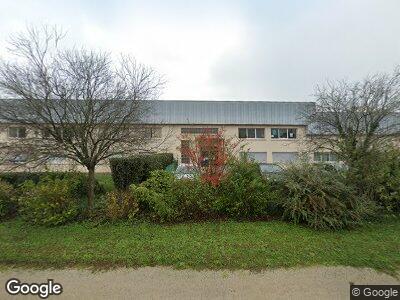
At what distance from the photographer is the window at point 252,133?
27.2 m

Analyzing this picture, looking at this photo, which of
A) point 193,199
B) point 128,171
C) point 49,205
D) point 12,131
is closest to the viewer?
point 49,205

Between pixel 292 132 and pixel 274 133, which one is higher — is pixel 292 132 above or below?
above

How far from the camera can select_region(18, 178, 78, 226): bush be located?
628 centimetres

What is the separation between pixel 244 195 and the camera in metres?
6.61

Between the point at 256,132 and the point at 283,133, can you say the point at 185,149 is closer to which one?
the point at 256,132

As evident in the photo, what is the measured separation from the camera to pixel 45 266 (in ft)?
14.1

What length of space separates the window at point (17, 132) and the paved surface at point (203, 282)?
3.97 m

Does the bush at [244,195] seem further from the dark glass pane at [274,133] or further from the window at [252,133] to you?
the dark glass pane at [274,133]

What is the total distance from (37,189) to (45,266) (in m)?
2.98

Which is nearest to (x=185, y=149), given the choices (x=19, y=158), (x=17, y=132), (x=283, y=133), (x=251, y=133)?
(x=19, y=158)

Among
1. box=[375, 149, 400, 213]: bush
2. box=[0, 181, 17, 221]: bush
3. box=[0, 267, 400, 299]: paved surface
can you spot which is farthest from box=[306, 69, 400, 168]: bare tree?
box=[0, 181, 17, 221]: bush

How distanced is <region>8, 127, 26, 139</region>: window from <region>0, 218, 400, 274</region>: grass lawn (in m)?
2.39

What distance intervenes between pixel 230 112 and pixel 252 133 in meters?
3.39

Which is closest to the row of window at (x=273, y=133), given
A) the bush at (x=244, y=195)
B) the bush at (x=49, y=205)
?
the bush at (x=244, y=195)
